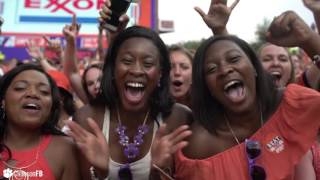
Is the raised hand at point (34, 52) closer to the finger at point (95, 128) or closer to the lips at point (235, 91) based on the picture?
the finger at point (95, 128)

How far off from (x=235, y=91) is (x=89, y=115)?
928 millimetres

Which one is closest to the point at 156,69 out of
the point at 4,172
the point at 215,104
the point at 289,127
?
the point at 215,104

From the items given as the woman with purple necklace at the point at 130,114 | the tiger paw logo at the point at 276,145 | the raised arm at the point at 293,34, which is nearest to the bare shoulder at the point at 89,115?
the woman with purple necklace at the point at 130,114

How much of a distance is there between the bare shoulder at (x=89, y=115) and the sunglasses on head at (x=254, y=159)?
958 mm

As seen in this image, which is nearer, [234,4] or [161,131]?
[161,131]

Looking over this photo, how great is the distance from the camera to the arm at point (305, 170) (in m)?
2.57

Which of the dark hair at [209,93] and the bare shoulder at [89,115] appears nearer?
the dark hair at [209,93]

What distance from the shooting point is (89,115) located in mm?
2936

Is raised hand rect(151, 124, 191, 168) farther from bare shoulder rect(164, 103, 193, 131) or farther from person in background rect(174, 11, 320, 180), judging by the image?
bare shoulder rect(164, 103, 193, 131)

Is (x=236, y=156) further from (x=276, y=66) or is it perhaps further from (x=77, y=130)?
(x=276, y=66)

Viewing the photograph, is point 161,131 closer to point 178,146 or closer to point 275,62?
point 178,146

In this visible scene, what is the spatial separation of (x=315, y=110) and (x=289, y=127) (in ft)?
0.54

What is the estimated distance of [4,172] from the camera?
2.66m

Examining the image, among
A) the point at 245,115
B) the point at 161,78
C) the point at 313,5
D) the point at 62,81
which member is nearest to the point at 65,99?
the point at 62,81
